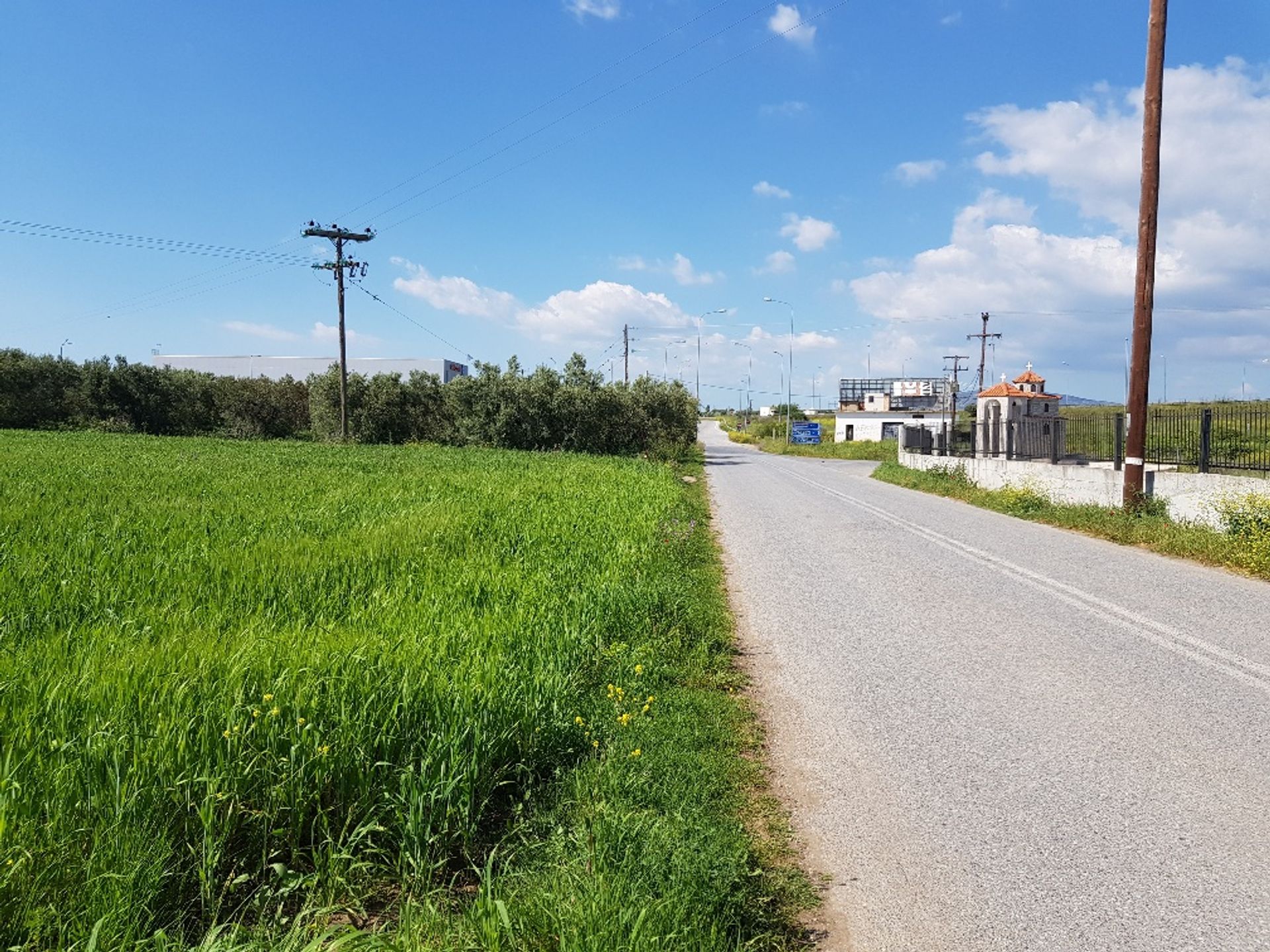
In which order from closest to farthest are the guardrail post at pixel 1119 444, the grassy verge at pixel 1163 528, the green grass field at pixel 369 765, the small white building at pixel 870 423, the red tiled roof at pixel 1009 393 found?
the green grass field at pixel 369 765 → the grassy verge at pixel 1163 528 → the guardrail post at pixel 1119 444 → the red tiled roof at pixel 1009 393 → the small white building at pixel 870 423

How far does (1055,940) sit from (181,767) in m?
3.50

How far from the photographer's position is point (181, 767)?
10.9 ft

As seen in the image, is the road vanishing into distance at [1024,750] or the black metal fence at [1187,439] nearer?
the road vanishing into distance at [1024,750]

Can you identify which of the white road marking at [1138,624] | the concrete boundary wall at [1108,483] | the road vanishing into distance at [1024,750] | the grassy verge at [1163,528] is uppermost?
the concrete boundary wall at [1108,483]

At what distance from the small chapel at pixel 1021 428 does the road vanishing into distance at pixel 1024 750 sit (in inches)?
489

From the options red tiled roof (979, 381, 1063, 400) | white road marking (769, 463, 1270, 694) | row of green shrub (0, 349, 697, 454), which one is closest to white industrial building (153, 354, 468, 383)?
row of green shrub (0, 349, 697, 454)

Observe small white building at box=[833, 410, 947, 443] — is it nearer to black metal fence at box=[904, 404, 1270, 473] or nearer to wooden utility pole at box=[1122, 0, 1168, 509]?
black metal fence at box=[904, 404, 1270, 473]

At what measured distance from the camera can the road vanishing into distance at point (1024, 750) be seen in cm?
317

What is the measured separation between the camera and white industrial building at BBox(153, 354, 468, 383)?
289ft

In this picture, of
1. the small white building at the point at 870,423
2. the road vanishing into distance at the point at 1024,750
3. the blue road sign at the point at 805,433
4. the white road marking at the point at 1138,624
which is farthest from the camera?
the small white building at the point at 870,423

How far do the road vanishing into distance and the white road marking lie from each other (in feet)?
0.11

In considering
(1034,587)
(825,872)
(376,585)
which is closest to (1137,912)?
(825,872)

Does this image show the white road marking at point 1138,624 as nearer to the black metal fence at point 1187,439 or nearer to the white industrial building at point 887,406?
the black metal fence at point 1187,439

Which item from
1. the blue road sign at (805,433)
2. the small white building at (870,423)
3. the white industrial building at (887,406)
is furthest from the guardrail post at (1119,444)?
the small white building at (870,423)
